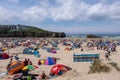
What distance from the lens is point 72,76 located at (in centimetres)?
1320

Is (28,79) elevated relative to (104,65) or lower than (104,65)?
lower

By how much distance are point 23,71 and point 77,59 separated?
8.20 m

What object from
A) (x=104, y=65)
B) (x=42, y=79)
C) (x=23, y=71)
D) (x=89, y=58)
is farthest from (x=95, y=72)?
(x=89, y=58)

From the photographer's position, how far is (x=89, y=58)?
69.7 feet

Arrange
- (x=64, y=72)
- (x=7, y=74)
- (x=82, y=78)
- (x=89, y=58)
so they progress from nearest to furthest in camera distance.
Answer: (x=82, y=78) < (x=64, y=72) < (x=7, y=74) < (x=89, y=58)

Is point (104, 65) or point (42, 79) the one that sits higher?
point (104, 65)

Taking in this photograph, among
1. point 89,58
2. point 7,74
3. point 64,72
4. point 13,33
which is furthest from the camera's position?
point 13,33

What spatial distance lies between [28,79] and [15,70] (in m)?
2.73

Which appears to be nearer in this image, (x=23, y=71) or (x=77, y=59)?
(x=23, y=71)

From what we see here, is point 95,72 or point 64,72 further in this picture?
point 64,72

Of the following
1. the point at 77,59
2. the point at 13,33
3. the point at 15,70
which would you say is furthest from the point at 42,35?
the point at 15,70

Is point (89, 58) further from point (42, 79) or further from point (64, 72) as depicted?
point (42, 79)

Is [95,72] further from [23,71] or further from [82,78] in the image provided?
[23,71]

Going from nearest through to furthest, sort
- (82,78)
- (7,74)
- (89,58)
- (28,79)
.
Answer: (82,78), (28,79), (7,74), (89,58)
